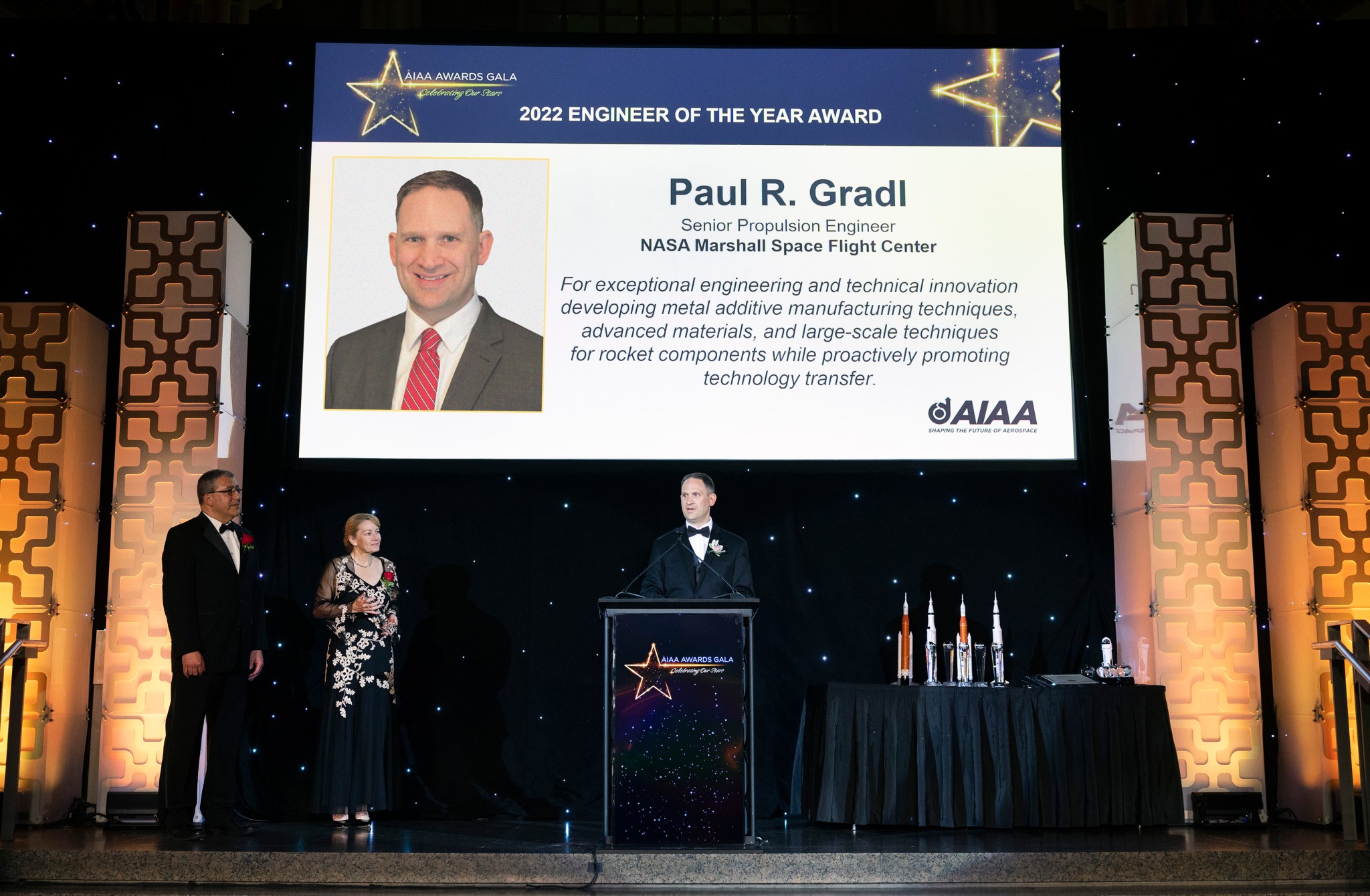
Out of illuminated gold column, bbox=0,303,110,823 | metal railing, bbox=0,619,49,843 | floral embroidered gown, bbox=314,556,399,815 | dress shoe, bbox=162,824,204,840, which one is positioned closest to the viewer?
metal railing, bbox=0,619,49,843

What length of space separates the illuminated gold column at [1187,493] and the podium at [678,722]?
254cm

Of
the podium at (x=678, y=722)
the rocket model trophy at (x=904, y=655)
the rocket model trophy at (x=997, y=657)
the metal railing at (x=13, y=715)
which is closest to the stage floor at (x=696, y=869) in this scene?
the podium at (x=678, y=722)

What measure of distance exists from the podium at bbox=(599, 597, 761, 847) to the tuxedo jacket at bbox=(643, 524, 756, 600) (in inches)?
33.7

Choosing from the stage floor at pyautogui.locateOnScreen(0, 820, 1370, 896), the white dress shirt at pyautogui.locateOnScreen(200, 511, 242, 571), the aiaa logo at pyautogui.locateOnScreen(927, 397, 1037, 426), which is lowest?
the stage floor at pyautogui.locateOnScreen(0, 820, 1370, 896)

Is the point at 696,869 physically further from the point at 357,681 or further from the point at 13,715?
the point at 13,715

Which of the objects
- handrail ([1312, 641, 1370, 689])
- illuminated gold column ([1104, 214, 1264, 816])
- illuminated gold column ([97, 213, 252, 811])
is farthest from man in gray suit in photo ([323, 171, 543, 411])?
handrail ([1312, 641, 1370, 689])

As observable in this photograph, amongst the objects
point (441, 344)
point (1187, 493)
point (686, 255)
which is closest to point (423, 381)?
point (441, 344)

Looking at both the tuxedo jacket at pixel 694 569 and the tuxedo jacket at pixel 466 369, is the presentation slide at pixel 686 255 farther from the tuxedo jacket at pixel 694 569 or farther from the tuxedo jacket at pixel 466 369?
the tuxedo jacket at pixel 694 569

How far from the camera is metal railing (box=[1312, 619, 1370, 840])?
508cm

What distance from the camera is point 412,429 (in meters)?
6.29

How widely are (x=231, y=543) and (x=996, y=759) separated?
3500 mm

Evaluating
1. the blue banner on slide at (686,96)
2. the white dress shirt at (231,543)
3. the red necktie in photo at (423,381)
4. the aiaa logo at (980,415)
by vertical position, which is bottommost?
the white dress shirt at (231,543)

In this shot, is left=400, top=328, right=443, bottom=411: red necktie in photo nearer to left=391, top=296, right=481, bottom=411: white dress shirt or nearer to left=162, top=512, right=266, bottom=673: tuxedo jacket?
left=391, top=296, right=481, bottom=411: white dress shirt

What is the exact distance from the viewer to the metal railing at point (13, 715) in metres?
5.04
